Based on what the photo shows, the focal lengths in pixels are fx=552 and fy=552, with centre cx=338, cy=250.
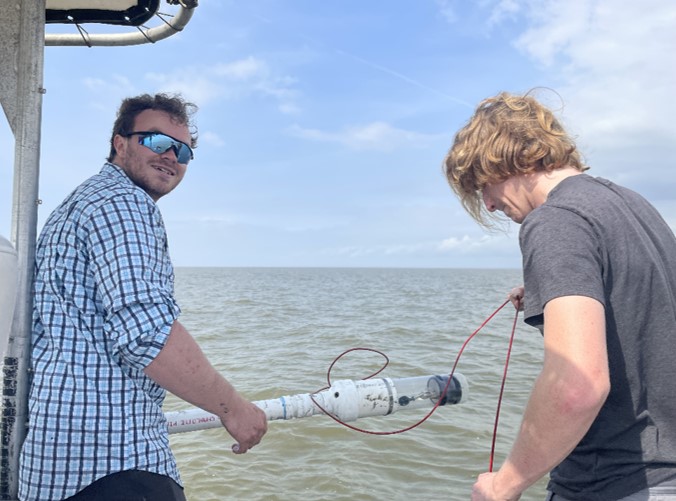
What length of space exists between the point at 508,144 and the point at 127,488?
170 centimetres

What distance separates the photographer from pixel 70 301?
192 centimetres

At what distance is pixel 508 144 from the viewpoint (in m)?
1.78

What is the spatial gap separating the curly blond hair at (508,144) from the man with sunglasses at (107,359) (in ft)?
3.70

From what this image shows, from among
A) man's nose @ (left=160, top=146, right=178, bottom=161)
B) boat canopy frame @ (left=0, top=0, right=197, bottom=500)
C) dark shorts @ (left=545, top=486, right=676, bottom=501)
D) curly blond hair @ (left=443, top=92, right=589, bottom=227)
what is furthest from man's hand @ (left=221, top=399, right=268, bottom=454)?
dark shorts @ (left=545, top=486, right=676, bottom=501)

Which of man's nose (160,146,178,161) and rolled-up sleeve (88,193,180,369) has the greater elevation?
man's nose (160,146,178,161)

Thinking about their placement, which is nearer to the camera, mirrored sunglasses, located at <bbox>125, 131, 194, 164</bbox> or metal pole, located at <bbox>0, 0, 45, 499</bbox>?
metal pole, located at <bbox>0, 0, 45, 499</bbox>

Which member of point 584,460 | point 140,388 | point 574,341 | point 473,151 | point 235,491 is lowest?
point 235,491

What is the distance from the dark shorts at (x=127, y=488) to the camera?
184cm

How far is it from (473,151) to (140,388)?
142 centimetres

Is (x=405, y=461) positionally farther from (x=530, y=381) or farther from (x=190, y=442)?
(x=530, y=381)

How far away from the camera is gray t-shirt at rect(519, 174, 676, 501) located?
1526 millimetres

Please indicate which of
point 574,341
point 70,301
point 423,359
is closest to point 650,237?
Result: point 574,341

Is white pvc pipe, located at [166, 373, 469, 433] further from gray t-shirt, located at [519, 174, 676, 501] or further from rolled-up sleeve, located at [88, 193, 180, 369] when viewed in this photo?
gray t-shirt, located at [519, 174, 676, 501]

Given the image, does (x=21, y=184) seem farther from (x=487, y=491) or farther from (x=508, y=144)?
(x=487, y=491)
